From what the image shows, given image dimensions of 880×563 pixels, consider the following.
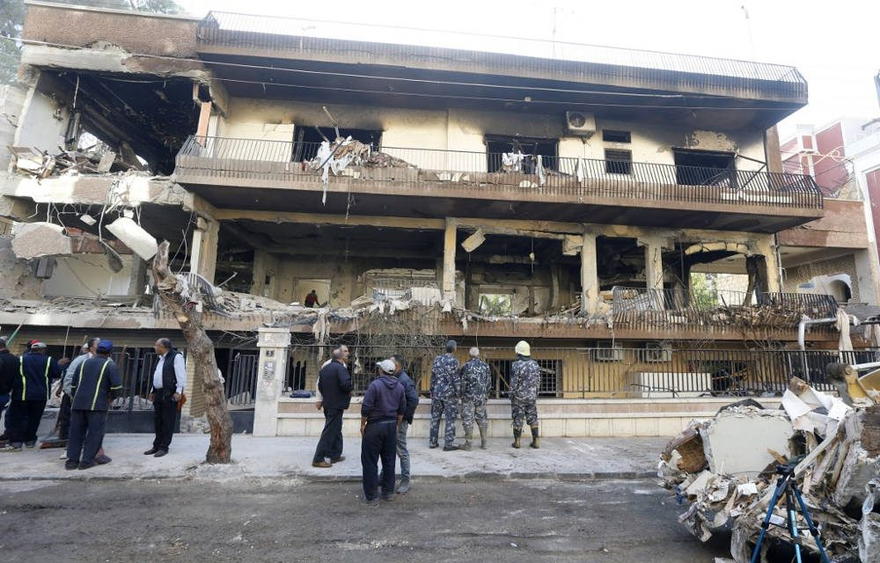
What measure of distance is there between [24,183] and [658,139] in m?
20.6

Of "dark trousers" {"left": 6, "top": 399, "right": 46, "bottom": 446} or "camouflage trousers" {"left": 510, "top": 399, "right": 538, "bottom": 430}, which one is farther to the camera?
"camouflage trousers" {"left": 510, "top": 399, "right": 538, "bottom": 430}

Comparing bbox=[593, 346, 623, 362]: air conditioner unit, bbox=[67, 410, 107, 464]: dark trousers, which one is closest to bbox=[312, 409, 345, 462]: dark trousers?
bbox=[67, 410, 107, 464]: dark trousers

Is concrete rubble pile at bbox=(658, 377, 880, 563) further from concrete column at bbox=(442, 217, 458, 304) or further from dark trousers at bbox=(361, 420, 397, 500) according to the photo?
concrete column at bbox=(442, 217, 458, 304)

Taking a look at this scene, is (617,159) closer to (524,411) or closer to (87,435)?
(524,411)

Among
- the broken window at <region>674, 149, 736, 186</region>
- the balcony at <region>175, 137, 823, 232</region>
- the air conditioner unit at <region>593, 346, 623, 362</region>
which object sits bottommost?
the air conditioner unit at <region>593, 346, 623, 362</region>

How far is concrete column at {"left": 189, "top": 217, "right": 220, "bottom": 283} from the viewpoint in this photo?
44.8 feet

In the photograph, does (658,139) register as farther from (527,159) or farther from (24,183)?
(24,183)

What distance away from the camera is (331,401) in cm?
646

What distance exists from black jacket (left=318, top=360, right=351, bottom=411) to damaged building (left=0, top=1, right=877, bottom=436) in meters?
4.19

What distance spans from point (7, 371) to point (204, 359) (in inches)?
132

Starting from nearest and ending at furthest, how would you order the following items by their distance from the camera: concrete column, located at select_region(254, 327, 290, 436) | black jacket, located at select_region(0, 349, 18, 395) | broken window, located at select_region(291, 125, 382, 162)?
1. black jacket, located at select_region(0, 349, 18, 395)
2. concrete column, located at select_region(254, 327, 290, 436)
3. broken window, located at select_region(291, 125, 382, 162)

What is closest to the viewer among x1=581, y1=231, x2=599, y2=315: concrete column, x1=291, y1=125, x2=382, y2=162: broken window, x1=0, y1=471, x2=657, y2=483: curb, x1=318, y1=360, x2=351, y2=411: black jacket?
x1=0, y1=471, x2=657, y2=483: curb

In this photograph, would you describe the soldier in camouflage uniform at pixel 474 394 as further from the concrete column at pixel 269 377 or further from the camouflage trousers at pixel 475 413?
the concrete column at pixel 269 377

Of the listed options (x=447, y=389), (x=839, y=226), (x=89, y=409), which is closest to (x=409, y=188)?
(x=447, y=389)
